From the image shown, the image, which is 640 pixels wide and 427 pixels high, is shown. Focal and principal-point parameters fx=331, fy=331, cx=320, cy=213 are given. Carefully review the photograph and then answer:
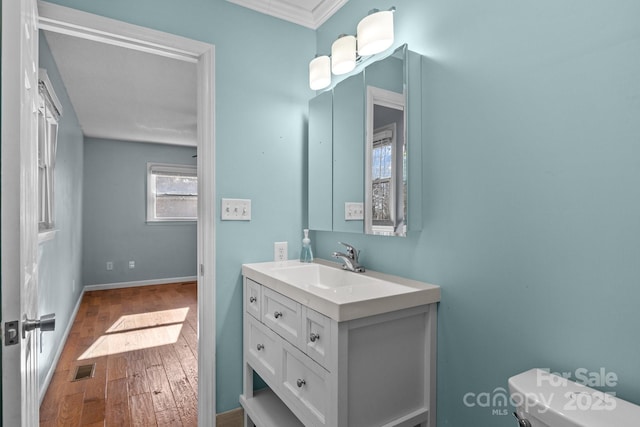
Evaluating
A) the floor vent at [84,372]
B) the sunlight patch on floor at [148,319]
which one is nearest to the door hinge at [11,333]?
the floor vent at [84,372]

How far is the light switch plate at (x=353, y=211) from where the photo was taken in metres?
1.65

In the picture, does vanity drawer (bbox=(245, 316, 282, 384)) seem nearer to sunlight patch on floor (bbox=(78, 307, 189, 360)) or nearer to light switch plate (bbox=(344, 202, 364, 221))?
light switch plate (bbox=(344, 202, 364, 221))

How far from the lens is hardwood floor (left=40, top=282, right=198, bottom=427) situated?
202cm

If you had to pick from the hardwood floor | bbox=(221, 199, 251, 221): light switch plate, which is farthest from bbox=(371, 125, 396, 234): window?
the hardwood floor

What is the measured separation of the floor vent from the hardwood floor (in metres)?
0.03

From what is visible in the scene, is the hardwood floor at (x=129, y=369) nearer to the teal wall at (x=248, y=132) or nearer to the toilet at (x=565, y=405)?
the teal wall at (x=248, y=132)

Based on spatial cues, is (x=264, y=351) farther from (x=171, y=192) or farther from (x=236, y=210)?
(x=171, y=192)

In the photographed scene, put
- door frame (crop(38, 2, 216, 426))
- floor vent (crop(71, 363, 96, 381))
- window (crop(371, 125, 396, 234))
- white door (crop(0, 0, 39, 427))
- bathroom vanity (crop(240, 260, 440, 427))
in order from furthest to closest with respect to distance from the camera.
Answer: floor vent (crop(71, 363, 96, 381)) → door frame (crop(38, 2, 216, 426)) → window (crop(371, 125, 396, 234)) → bathroom vanity (crop(240, 260, 440, 427)) → white door (crop(0, 0, 39, 427))

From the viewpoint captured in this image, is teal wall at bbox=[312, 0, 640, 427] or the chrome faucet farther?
the chrome faucet

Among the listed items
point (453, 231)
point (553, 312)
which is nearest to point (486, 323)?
point (553, 312)

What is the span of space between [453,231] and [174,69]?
2.58 m

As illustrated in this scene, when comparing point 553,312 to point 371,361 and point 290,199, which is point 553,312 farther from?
point 290,199

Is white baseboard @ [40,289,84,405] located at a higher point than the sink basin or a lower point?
lower

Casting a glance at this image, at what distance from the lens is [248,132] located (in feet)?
6.26
